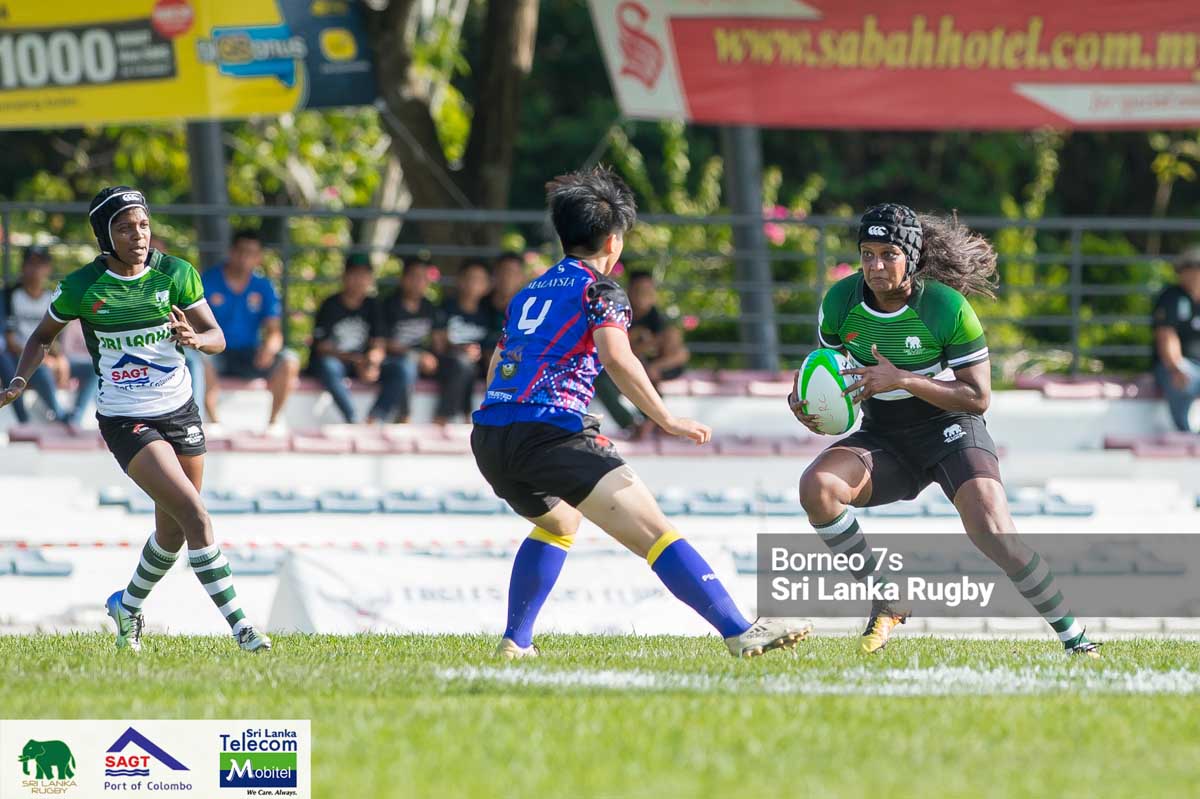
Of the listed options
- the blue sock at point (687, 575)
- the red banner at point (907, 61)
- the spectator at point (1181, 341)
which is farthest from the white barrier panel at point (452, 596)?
the red banner at point (907, 61)

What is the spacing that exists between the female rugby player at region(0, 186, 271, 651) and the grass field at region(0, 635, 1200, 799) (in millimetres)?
586

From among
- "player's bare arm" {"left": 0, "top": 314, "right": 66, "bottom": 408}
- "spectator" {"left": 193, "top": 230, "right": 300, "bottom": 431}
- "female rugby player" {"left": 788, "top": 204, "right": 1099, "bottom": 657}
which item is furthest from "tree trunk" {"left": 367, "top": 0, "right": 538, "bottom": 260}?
"female rugby player" {"left": 788, "top": 204, "right": 1099, "bottom": 657}

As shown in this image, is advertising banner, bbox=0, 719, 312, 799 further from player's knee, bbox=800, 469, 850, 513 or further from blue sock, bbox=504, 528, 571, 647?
player's knee, bbox=800, 469, 850, 513

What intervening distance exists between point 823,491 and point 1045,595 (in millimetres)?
1133

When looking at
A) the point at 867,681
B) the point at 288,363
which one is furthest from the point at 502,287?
the point at 867,681

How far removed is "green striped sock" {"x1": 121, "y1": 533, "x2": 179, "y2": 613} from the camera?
25.8ft

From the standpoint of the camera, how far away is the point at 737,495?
12.6 m

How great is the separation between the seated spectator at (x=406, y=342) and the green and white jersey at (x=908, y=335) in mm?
6533

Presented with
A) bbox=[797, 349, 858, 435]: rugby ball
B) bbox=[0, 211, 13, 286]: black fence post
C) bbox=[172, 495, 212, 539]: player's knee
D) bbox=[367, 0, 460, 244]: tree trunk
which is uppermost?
bbox=[367, 0, 460, 244]: tree trunk

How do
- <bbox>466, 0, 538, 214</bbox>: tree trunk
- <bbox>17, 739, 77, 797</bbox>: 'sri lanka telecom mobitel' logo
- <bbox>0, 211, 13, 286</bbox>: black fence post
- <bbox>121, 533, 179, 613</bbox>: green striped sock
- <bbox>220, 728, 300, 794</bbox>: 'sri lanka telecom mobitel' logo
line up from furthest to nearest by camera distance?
1. <bbox>466, 0, 538, 214</bbox>: tree trunk
2. <bbox>0, 211, 13, 286</bbox>: black fence post
3. <bbox>121, 533, 179, 613</bbox>: green striped sock
4. <bbox>17, 739, 77, 797</bbox>: 'sri lanka telecom mobitel' logo
5. <bbox>220, 728, 300, 794</bbox>: 'sri lanka telecom mobitel' logo

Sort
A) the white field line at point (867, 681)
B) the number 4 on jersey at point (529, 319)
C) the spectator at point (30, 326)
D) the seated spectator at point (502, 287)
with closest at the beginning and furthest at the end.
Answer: the white field line at point (867, 681), the number 4 on jersey at point (529, 319), the spectator at point (30, 326), the seated spectator at point (502, 287)

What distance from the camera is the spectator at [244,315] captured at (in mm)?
13867

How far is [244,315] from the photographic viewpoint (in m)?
13.9

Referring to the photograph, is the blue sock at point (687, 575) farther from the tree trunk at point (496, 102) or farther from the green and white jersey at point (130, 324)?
the tree trunk at point (496, 102)
